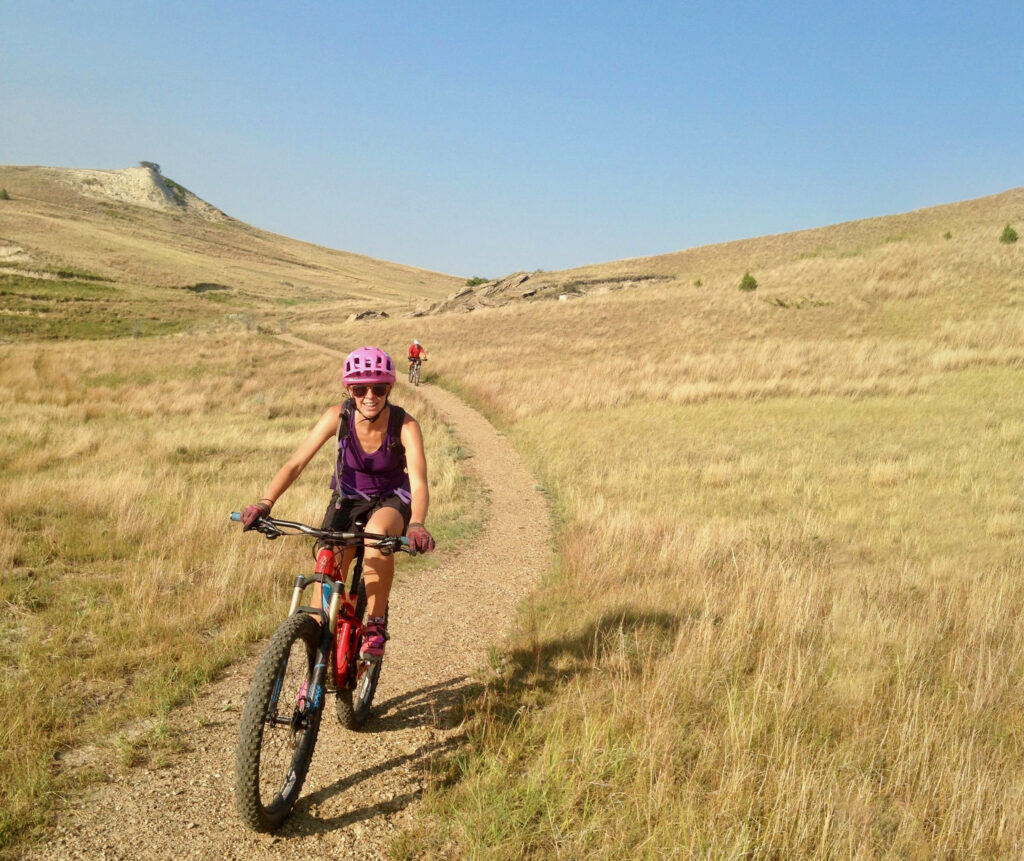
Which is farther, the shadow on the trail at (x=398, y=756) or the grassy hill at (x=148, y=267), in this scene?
the grassy hill at (x=148, y=267)

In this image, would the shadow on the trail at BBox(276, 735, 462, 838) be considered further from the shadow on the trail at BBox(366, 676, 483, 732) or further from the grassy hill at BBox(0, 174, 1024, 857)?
the shadow on the trail at BBox(366, 676, 483, 732)

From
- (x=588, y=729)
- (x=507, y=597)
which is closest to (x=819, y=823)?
(x=588, y=729)

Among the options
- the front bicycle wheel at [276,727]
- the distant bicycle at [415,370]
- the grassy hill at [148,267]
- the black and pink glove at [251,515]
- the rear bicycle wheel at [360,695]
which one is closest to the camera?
the front bicycle wheel at [276,727]

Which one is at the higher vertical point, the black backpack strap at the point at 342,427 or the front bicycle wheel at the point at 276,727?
the black backpack strap at the point at 342,427

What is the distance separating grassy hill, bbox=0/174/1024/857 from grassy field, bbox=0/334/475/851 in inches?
1.3

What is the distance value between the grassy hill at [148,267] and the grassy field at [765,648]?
4484cm

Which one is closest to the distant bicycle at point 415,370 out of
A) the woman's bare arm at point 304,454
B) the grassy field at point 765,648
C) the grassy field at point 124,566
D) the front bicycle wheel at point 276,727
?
the grassy field at point 124,566

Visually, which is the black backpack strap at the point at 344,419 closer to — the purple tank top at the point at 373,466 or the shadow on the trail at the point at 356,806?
the purple tank top at the point at 373,466

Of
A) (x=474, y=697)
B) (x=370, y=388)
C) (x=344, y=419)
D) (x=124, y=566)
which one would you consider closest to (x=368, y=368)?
(x=370, y=388)

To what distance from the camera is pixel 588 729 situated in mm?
4078

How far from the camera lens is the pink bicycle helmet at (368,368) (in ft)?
13.2

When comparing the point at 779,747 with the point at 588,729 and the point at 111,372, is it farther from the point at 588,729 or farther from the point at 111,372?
the point at 111,372

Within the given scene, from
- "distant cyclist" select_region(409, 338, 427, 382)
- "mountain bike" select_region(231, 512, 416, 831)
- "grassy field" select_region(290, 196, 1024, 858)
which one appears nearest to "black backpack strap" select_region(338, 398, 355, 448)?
"mountain bike" select_region(231, 512, 416, 831)

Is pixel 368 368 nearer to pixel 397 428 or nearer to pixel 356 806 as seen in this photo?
pixel 397 428
